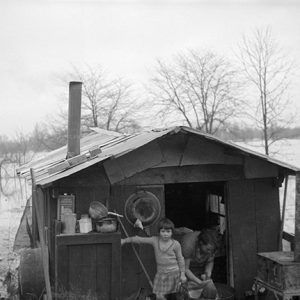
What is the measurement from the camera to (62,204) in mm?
7273

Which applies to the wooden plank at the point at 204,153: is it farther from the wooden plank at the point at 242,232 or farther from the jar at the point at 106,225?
the jar at the point at 106,225

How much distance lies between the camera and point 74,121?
977 cm

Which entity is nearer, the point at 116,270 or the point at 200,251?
the point at 116,270

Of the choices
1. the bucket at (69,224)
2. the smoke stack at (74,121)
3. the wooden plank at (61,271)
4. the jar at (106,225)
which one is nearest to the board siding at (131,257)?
the jar at (106,225)

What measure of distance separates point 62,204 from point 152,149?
5.66 feet

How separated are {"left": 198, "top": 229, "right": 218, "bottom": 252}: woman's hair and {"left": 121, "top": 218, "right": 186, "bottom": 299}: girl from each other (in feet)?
5.37

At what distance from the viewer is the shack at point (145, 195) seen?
6859 mm

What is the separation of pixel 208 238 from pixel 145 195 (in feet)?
5.87

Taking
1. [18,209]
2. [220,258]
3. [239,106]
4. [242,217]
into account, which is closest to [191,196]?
[220,258]

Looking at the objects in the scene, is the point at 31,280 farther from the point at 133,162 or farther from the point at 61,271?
the point at 133,162

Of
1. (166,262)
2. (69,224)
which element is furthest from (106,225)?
(166,262)

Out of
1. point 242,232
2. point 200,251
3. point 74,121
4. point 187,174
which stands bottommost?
point 200,251

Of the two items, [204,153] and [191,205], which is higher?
[204,153]

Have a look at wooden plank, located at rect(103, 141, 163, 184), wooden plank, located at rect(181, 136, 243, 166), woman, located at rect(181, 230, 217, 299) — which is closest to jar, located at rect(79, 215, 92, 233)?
wooden plank, located at rect(103, 141, 163, 184)
